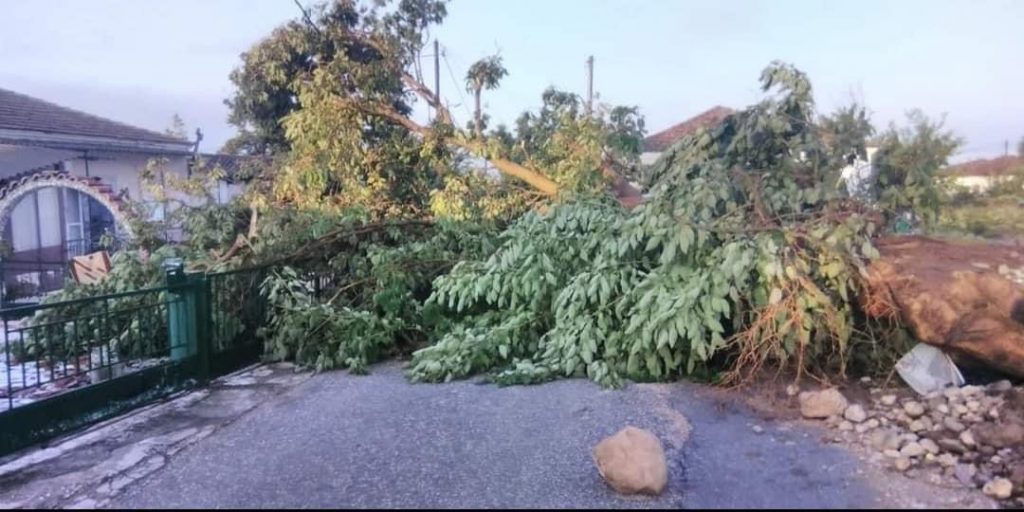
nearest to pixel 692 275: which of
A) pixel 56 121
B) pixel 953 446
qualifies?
pixel 953 446

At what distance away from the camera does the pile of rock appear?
3.52m

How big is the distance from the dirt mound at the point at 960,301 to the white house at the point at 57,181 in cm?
919

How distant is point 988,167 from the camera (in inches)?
235

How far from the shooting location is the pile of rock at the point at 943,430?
352cm

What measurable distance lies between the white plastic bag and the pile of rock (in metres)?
0.15

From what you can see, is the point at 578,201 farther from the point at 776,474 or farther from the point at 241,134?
the point at 241,134

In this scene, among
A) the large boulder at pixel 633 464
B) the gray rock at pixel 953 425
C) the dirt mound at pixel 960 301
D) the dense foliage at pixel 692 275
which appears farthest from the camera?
the dense foliage at pixel 692 275

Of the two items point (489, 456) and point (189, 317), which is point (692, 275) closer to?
point (489, 456)

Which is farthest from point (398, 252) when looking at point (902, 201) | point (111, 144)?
point (111, 144)

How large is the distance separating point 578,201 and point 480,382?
8.19 ft

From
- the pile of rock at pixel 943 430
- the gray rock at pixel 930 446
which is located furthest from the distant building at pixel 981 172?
the gray rock at pixel 930 446

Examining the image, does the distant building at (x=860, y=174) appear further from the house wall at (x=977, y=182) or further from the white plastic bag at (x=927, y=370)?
the white plastic bag at (x=927, y=370)

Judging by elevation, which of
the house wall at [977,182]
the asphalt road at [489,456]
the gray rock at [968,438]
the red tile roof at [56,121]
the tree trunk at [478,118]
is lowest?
the asphalt road at [489,456]

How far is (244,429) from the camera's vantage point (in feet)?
15.7
